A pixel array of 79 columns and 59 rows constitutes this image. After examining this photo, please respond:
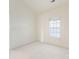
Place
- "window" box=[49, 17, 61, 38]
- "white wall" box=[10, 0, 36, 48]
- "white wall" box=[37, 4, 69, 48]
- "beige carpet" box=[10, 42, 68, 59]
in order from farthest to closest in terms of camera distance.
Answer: "window" box=[49, 17, 61, 38], "white wall" box=[37, 4, 69, 48], "white wall" box=[10, 0, 36, 48], "beige carpet" box=[10, 42, 68, 59]

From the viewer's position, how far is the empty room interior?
178 inches

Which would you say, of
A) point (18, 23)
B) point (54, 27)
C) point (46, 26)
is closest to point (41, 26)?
point (46, 26)

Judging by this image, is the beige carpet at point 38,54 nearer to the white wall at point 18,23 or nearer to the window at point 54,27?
the white wall at point 18,23

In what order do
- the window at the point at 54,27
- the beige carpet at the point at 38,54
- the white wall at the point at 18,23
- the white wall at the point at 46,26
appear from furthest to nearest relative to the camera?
the window at the point at 54,27 → the white wall at the point at 46,26 → the white wall at the point at 18,23 → the beige carpet at the point at 38,54

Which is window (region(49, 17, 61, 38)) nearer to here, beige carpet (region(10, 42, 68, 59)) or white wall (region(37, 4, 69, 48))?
white wall (region(37, 4, 69, 48))

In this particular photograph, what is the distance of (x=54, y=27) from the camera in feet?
19.5

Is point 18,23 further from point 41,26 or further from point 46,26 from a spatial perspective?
point 41,26

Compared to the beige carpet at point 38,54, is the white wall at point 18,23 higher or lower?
higher

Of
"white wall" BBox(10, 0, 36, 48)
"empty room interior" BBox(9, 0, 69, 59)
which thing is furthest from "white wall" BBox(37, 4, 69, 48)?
"white wall" BBox(10, 0, 36, 48)

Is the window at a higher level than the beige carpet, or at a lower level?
higher

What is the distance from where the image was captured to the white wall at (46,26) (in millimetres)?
5073

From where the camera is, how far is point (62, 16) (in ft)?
17.2

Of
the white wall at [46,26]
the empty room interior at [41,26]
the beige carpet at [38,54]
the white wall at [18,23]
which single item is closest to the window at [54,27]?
the empty room interior at [41,26]
